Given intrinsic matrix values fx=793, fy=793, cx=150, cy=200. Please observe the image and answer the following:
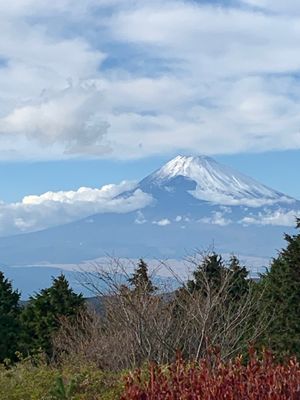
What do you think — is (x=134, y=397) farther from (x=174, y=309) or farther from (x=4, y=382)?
(x=174, y=309)

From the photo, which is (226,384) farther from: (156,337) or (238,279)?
(238,279)

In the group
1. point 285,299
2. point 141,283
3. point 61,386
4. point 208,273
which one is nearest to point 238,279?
point 208,273

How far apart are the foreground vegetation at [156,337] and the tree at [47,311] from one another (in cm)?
3

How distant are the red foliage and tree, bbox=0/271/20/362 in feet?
58.0

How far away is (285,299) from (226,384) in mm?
14817

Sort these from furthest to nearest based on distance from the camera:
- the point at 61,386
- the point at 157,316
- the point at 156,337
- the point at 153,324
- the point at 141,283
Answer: the point at 141,283 → the point at 157,316 → the point at 153,324 → the point at 156,337 → the point at 61,386

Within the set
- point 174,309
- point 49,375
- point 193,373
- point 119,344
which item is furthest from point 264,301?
point 193,373

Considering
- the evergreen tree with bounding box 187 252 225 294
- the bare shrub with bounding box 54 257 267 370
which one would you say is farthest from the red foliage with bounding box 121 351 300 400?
the evergreen tree with bounding box 187 252 225 294

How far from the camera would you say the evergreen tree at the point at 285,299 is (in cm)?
1778

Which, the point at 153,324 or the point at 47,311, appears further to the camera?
the point at 47,311

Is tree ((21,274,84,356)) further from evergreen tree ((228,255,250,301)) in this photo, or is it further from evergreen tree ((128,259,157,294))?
evergreen tree ((228,255,250,301))

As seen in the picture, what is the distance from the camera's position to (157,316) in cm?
1398

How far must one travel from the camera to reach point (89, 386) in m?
6.84

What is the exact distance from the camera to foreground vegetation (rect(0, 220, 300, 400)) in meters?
4.43
